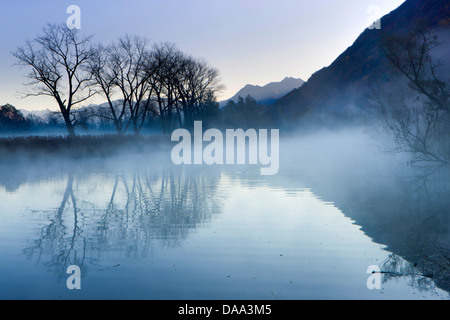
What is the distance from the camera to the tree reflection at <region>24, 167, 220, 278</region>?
7.14 m

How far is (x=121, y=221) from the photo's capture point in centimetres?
961

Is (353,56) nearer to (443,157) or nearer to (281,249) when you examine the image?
(443,157)

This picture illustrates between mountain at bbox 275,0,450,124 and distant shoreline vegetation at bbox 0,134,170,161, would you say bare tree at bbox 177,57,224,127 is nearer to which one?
distant shoreline vegetation at bbox 0,134,170,161

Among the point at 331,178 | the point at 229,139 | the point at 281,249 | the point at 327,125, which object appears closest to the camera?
the point at 281,249

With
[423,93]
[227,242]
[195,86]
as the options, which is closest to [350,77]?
[195,86]

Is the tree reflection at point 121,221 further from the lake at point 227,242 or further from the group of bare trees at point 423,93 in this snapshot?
the group of bare trees at point 423,93

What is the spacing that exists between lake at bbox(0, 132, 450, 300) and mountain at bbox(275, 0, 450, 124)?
79.9 meters

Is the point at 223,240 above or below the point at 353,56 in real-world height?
below

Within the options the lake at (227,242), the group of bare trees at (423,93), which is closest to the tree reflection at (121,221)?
the lake at (227,242)

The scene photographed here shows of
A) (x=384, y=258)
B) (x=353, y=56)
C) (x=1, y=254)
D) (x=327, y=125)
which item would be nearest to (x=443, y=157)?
(x=384, y=258)

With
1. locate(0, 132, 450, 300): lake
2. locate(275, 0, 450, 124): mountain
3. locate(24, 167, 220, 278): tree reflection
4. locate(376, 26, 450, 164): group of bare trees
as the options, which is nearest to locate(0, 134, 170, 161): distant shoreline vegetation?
locate(24, 167, 220, 278): tree reflection

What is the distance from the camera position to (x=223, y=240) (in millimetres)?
7902
